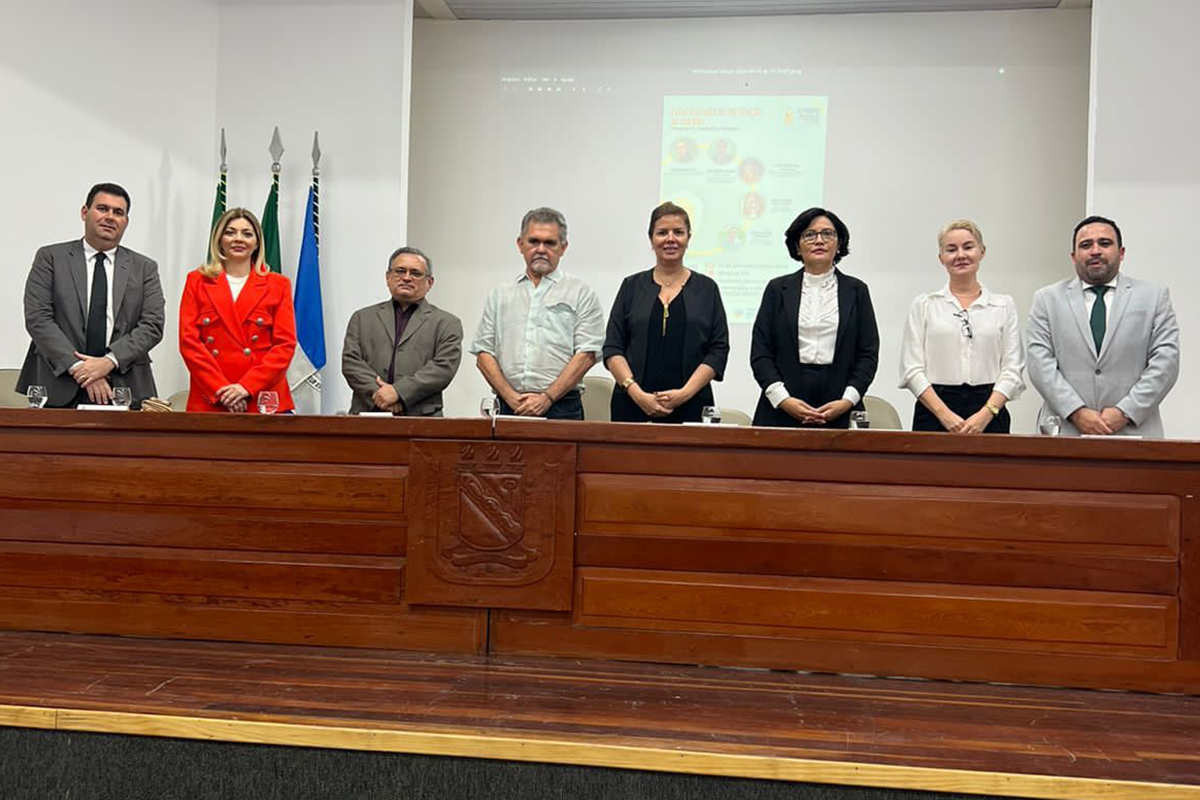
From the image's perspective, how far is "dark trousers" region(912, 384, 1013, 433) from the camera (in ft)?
11.7

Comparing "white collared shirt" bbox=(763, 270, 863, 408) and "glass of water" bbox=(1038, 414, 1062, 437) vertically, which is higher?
"white collared shirt" bbox=(763, 270, 863, 408)

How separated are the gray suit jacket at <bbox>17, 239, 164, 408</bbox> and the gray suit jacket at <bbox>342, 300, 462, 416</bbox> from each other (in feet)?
2.32

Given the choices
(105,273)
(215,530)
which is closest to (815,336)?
(215,530)

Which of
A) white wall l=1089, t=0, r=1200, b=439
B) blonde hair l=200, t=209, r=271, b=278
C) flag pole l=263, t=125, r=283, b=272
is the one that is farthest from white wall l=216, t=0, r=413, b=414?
white wall l=1089, t=0, r=1200, b=439

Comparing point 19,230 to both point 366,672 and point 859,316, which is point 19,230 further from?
point 859,316

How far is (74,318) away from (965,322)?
3.08 meters

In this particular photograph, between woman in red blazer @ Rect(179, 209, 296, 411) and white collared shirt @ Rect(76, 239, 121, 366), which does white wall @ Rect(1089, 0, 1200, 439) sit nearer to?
woman in red blazer @ Rect(179, 209, 296, 411)

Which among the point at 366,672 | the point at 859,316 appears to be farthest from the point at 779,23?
the point at 366,672

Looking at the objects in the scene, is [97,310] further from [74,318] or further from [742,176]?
[742,176]

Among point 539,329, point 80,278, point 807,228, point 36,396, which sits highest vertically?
point 807,228

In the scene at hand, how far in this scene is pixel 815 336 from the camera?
354cm

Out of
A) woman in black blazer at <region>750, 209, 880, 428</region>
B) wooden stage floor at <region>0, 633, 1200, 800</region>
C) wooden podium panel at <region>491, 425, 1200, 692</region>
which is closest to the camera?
wooden stage floor at <region>0, 633, 1200, 800</region>

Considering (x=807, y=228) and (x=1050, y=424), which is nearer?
(x=1050, y=424)

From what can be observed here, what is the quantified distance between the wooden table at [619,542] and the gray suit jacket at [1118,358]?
0.92 meters
